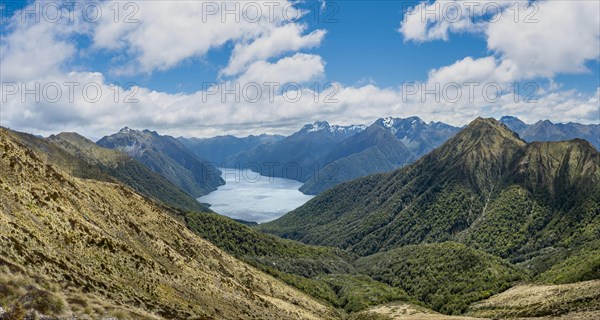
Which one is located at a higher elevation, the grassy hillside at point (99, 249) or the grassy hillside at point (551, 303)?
the grassy hillside at point (99, 249)

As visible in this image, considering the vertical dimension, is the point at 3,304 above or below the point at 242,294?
above

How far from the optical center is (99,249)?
65938 millimetres

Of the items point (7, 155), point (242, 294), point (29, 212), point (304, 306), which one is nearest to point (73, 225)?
point (29, 212)

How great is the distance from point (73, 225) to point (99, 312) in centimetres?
3561

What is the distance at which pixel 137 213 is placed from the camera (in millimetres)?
125938

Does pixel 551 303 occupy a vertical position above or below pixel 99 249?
below

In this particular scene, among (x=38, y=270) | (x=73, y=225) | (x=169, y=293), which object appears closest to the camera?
(x=38, y=270)

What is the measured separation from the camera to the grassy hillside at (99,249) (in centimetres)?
4631

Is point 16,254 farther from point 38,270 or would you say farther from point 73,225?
point 73,225

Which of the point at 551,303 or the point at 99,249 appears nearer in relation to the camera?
the point at 99,249

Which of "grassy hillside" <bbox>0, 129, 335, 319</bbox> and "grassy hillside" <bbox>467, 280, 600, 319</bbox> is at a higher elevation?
"grassy hillside" <bbox>0, 129, 335, 319</bbox>

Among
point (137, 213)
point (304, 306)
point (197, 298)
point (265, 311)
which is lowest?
point (304, 306)

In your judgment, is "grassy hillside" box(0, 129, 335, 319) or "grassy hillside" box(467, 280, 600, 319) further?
"grassy hillside" box(467, 280, 600, 319)

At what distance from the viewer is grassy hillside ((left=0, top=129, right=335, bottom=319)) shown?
46.3 meters
